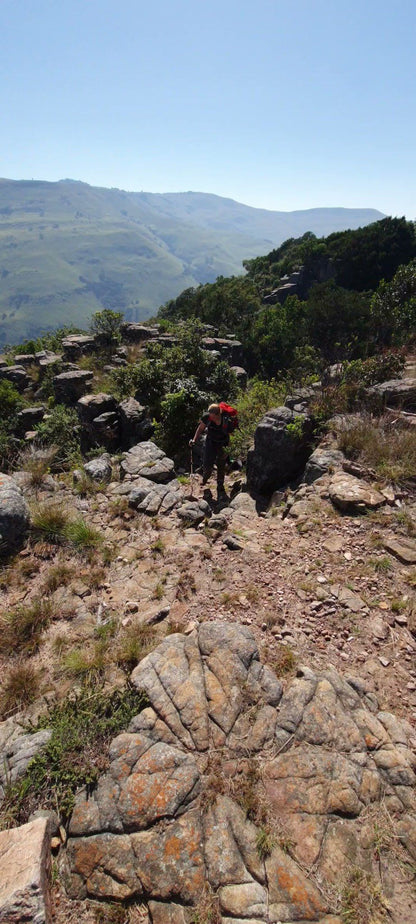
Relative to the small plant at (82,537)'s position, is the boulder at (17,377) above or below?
above

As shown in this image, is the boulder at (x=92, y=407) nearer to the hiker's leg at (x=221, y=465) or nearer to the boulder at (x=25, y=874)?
the hiker's leg at (x=221, y=465)

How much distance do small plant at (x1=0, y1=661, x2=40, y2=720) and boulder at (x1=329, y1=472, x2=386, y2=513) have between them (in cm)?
517

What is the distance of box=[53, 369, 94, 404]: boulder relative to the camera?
1516cm

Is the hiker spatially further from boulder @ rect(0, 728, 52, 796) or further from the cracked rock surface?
boulder @ rect(0, 728, 52, 796)

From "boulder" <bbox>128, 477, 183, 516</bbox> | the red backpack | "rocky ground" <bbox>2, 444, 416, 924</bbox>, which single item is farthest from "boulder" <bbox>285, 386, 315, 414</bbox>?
"boulder" <bbox>128, 477, 183, 516</bbox>

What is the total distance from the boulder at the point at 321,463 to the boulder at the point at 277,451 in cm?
46

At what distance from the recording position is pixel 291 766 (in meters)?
3.52

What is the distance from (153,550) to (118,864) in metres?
3.91

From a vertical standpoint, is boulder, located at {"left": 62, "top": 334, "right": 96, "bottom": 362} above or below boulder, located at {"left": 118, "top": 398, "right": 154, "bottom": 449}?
above

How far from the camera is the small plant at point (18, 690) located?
4.32 meters

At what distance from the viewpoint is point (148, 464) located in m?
9.36

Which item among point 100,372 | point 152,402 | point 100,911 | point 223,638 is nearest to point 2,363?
point 100,372

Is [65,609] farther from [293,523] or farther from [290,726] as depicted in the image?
[293,523]

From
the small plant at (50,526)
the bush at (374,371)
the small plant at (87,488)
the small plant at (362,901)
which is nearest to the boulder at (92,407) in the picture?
the small plant at (87,488)
